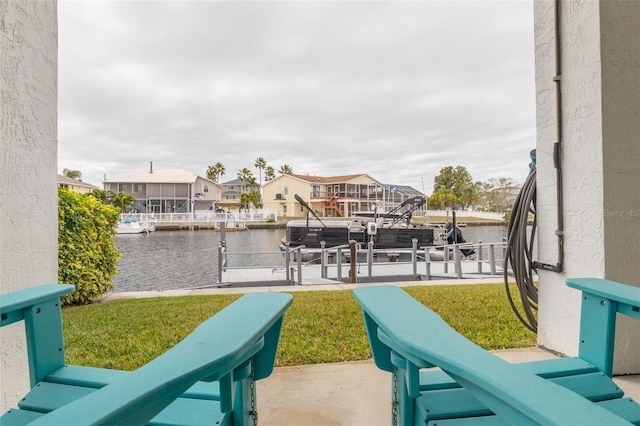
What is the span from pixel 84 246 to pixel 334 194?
117ft

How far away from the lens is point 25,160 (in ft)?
5.64

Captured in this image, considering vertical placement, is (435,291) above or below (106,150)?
below

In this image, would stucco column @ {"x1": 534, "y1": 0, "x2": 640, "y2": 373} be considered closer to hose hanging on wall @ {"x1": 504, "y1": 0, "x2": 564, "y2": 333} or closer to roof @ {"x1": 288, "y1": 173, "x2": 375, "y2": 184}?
hose hanging on wall @ {"x1": 504, "y1": 0, "x2": 564, "y2": 333}

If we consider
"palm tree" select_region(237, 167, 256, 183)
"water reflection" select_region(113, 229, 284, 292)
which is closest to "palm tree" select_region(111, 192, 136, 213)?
"water reflection" select_region(113, 229, 284, 292)

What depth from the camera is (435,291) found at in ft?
15.8

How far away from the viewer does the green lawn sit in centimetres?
262

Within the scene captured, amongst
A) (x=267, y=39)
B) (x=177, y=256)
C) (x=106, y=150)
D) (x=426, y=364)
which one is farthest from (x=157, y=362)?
(x=106, y=150)

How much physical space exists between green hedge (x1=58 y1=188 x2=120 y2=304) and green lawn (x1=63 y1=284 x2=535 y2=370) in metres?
0.41

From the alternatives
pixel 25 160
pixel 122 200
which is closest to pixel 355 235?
pixel 25 160

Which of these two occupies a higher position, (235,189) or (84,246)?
(235,189)

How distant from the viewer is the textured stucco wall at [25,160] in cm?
163

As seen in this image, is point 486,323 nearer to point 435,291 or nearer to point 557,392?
point 435,291

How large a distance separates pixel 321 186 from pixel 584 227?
128 feet

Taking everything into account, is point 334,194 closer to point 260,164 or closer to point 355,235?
point 260,164
